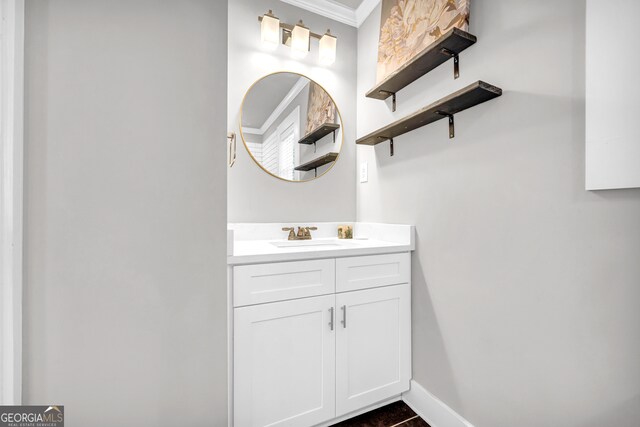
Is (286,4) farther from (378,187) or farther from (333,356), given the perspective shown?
(333,356)

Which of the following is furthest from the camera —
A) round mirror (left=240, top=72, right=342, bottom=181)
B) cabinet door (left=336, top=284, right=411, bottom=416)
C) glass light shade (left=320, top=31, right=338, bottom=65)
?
glass light shade (left=320, top=31, right=338, bottom=65)

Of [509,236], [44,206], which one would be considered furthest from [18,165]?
[509,236]

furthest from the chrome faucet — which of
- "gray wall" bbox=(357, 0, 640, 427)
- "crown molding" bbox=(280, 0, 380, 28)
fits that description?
"crown molding" bbox=(280, 0, 380, 28)

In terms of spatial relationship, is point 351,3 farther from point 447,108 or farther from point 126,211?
point 126,211

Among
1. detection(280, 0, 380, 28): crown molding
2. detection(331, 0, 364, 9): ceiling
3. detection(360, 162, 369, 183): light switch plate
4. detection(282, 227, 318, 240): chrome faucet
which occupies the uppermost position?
detection(331, 0, 364, 9): ceiling

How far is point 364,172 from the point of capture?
204 centimetres

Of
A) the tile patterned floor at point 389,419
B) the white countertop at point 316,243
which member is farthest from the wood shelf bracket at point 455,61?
the tile patterned floor at point 389,419

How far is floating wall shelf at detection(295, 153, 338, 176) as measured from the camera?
6.37ft

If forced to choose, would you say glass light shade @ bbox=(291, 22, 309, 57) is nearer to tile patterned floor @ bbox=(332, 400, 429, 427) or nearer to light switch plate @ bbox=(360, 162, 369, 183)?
light switch plate @ bbox=(360, 162, 369, 183)

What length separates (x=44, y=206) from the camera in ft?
1.61

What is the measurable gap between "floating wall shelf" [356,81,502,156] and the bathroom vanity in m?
0.54

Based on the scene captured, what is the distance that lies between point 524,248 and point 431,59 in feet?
3.05

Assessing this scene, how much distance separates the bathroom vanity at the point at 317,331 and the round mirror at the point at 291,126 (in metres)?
0.68

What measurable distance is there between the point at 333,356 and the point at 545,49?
1481 mm
